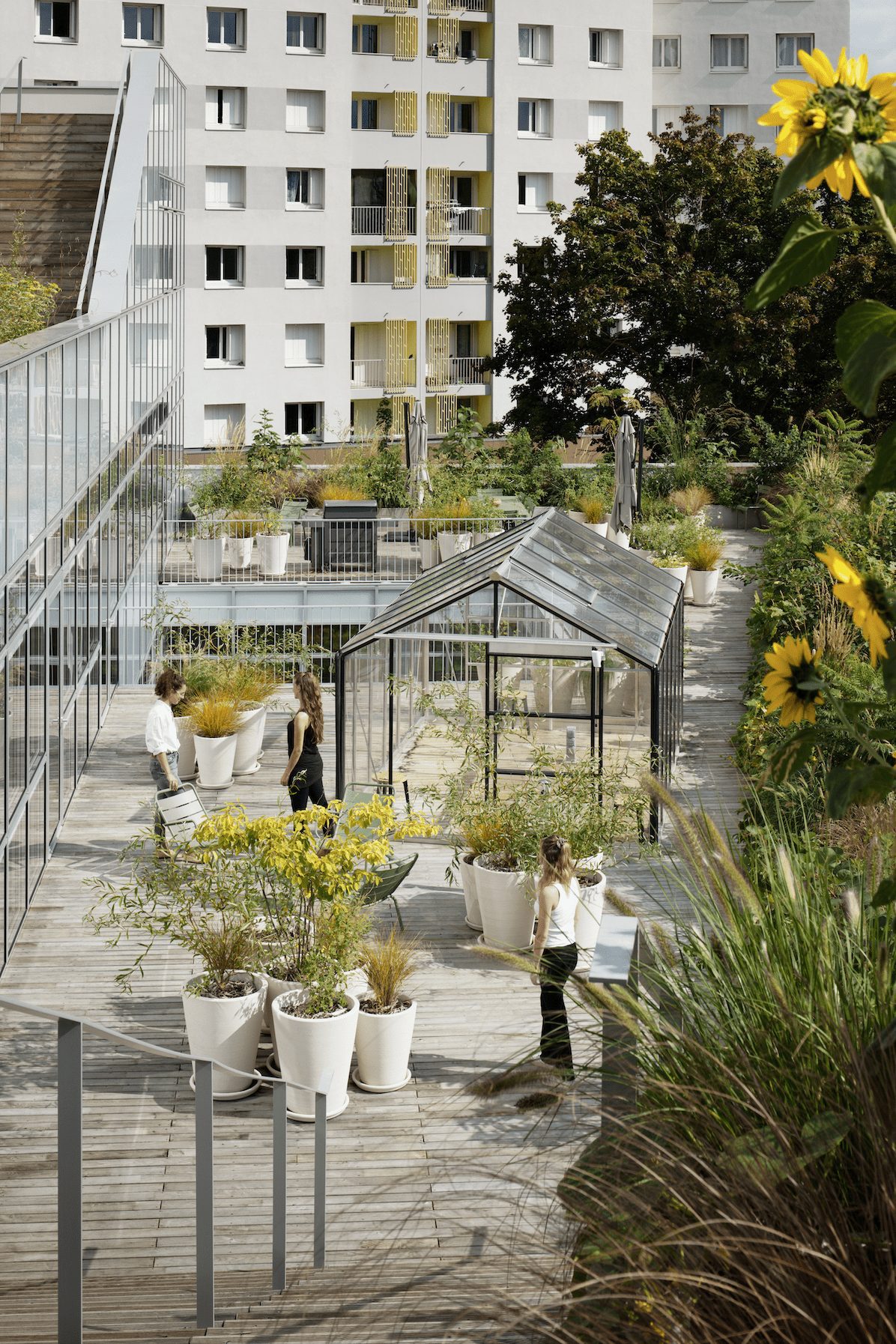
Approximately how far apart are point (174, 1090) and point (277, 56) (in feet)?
138

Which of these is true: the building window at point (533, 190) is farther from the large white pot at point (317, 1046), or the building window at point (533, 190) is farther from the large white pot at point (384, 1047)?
the large white pot at point (317, 1046)

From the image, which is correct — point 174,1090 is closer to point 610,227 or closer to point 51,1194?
point 51,1194

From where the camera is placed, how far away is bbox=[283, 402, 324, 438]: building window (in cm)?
4456

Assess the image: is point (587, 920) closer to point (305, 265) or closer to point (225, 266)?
point (225, 266)

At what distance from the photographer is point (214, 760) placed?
15.6m

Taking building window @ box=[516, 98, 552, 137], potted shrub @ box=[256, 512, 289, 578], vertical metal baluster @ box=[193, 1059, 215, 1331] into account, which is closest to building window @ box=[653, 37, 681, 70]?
building window @ box=[516, 98, 552, 137]

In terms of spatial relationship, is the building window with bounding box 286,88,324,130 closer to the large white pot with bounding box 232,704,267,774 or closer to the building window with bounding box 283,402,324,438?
the building window with bounding box 283,402,324,438

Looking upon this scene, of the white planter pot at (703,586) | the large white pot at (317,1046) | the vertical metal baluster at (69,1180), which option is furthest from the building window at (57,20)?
the vertical metal baluster at (69,1180)

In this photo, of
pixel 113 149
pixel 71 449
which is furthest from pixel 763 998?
pixel 113 149

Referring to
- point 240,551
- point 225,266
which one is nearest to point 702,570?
point 240,551

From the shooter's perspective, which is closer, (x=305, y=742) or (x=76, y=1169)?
(x=76, y=1169)

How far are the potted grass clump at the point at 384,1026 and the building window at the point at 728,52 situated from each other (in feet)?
154

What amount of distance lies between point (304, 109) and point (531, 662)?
30.7 m

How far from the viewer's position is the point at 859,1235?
219 cm
